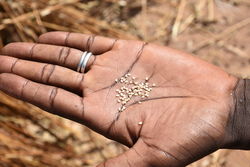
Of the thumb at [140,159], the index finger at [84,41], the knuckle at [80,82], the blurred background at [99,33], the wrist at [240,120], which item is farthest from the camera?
the blurred background at [99,33]

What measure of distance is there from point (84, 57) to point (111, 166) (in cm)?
56

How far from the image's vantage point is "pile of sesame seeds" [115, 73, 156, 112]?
4.81ft

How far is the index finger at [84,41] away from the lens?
5.46ft

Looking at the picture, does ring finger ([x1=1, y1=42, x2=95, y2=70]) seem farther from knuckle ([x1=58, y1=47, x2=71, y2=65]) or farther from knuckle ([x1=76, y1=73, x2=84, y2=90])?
knuckle ([x1=76, y1=73, x2=84, y2=90])

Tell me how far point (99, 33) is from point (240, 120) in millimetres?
1223

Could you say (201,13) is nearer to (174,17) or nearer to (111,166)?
(174,17)

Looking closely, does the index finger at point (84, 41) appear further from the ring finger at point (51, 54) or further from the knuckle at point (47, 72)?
the knuckle at point (47, 72)

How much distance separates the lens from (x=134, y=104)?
1.46 m

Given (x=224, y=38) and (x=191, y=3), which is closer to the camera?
(x=224, y=38)

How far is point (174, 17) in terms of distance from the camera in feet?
8.71

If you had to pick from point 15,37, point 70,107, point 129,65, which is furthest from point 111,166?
point 15,37

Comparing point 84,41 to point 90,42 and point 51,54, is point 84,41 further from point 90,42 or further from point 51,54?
point 51,54

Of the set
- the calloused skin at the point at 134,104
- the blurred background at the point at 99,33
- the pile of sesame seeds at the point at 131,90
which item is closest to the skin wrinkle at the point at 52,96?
the calloused skin at the point at 134,104

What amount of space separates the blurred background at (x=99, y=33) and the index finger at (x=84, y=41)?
19.3 inches
